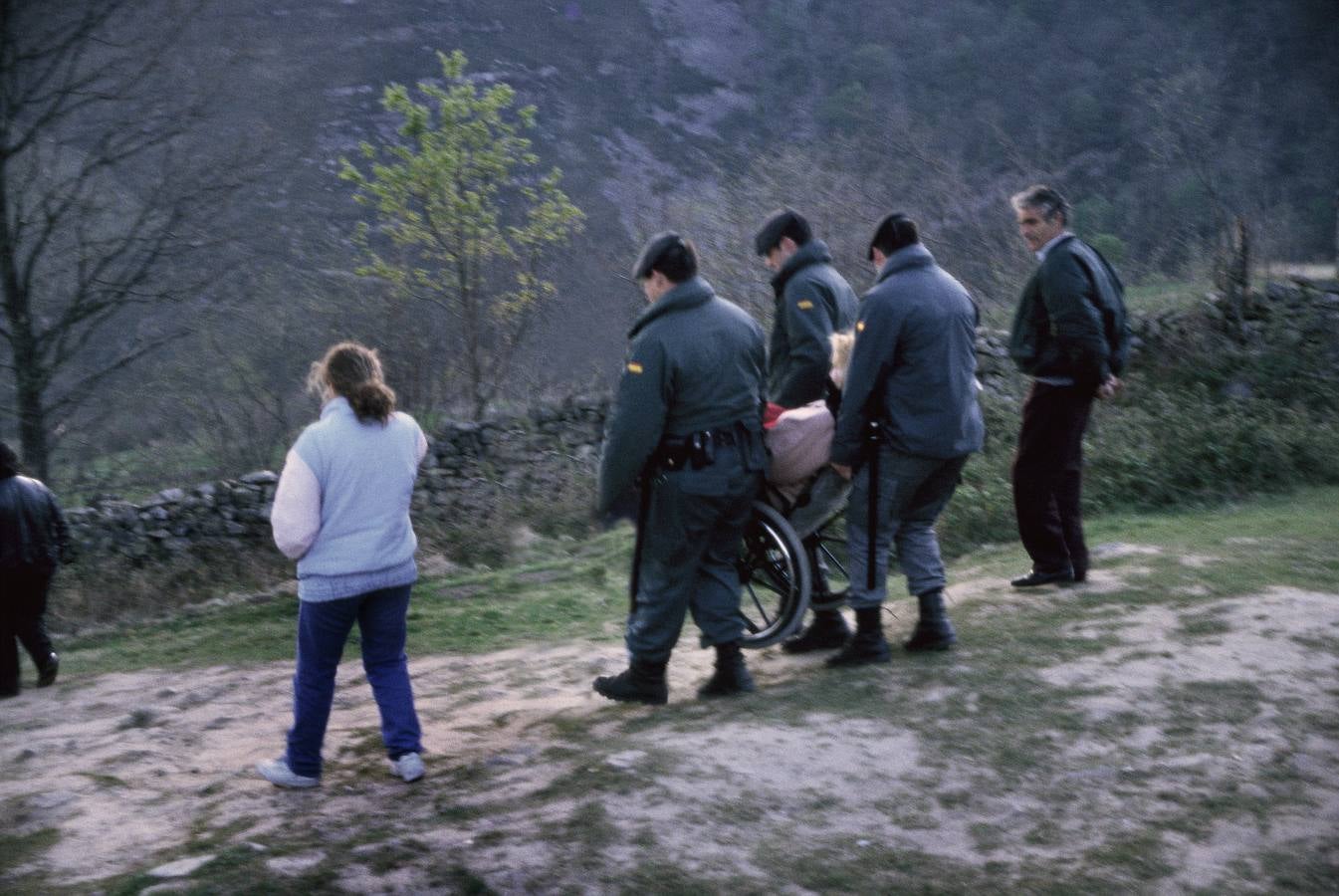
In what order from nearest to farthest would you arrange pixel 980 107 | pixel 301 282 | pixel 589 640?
pixel 589 640
pixel 301 282
pixel 980 107

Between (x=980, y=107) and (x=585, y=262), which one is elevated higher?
(x=980, y=107)

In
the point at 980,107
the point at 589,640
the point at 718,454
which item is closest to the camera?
the point at 718,454

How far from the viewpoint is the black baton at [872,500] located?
17.7ft

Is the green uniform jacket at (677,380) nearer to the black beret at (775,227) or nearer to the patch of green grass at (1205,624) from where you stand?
the black beret at (775,227)

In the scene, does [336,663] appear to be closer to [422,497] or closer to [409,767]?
[409,767]

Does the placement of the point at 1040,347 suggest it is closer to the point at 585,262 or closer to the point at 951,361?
the point at 951,361

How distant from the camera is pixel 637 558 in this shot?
5.29 m

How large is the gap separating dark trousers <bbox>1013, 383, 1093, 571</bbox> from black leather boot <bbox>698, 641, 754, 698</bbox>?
1.85 metres

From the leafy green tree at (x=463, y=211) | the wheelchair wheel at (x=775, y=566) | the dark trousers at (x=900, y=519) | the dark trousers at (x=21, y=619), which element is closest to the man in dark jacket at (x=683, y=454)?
the wheelchair wheel at (x=775, y=566)

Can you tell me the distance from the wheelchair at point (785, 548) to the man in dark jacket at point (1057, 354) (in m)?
1.16

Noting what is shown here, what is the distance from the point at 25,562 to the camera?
299 inches

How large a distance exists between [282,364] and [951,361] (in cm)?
2100

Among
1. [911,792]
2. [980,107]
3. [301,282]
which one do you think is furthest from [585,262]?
[911,792]

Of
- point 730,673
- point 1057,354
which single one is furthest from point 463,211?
point 730,673
